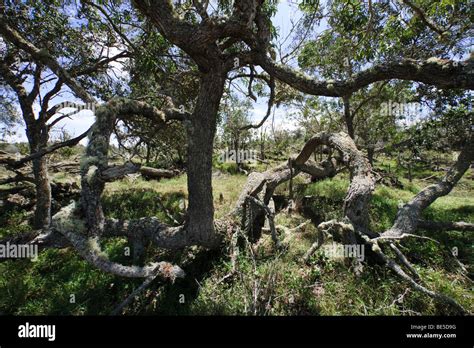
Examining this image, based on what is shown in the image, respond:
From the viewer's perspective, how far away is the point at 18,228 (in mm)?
5805

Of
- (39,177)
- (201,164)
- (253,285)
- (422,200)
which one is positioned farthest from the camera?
(39,177)

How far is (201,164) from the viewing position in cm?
339

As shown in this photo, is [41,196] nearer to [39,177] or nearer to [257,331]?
[39,177]

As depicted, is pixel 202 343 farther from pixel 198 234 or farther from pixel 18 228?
pixel 18 228

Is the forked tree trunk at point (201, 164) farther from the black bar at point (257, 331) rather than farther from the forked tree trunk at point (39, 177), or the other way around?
the forked tree trunk at point (39, 177)

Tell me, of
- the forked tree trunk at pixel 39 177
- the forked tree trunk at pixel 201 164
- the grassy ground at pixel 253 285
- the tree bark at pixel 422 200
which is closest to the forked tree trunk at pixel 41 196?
the forked tree trunk at pixel 39 177

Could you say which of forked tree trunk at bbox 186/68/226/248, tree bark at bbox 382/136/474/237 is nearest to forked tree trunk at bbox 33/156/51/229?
forked tree trunk at bbox 186/68/226/248

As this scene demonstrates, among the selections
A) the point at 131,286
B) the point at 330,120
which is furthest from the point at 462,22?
the point at 131,286

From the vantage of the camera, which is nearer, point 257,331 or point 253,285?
point 257,331

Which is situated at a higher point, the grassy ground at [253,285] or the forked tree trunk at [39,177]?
the forked tree trunk at [39,177]

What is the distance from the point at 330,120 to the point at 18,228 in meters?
14.0

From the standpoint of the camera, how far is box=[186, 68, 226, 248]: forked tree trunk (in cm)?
329

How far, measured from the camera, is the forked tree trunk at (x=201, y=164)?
329 cm

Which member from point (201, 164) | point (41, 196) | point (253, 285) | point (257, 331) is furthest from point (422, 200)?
point (41, 196)
